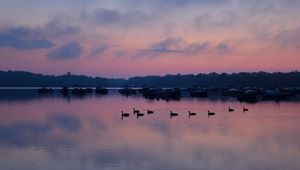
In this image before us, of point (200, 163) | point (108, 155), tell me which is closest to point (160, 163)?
point (200, 163)

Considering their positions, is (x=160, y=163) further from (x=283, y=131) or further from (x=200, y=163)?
(x=283, y=131)

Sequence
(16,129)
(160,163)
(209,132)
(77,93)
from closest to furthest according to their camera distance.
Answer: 1. (160,163)
2. (209,132)
3. (16,129)
4. (77,93)

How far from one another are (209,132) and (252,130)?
12.0ft

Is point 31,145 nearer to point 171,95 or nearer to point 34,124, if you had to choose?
point 34,124

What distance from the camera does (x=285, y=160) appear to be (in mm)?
20500

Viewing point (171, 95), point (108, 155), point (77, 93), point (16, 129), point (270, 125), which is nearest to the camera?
point (108, 155)

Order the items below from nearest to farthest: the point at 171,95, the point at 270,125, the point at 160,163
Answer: the point at 160,163 < the point at 270,125 < the point at 171,95

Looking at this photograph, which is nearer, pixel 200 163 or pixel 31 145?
pixel 200 163

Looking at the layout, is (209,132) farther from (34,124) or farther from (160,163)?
(34,124)

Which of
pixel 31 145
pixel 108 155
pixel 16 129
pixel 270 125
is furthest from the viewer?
pixel 270 125

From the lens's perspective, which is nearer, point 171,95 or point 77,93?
point 171,95

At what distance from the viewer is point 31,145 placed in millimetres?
25422

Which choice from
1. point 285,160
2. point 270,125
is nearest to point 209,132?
point 270,125

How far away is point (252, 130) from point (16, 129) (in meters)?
17.3
